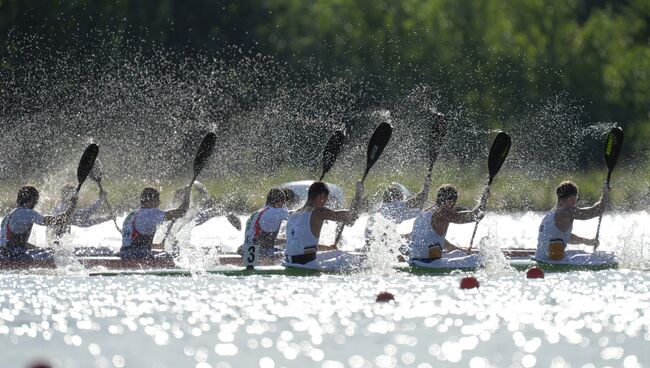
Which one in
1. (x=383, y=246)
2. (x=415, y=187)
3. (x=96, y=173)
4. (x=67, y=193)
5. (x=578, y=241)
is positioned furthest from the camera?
(x=415, y=187)

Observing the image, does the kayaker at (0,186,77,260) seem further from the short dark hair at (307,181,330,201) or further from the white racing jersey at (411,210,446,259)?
the white racing jersey at (411,210,446,259)

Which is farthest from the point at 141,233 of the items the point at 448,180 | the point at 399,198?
the point at 448,180

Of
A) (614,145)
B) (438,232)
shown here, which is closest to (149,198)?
(438,232)

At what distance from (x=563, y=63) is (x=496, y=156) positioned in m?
37.1

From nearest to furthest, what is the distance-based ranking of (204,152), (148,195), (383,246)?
(383,246) → (148,195) → (204,152)

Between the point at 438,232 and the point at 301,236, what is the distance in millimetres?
2115

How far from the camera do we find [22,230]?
952 inches

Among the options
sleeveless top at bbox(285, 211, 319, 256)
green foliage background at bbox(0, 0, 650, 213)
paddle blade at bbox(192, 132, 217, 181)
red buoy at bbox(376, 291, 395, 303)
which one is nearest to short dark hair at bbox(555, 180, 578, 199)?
sleeveless top at bbox(285, 211, 319, 256)

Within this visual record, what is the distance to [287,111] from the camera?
206ft

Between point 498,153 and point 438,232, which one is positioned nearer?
point 438,232

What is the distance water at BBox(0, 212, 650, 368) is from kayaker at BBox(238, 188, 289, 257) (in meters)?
1.73

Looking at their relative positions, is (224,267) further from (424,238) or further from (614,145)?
(614,145)

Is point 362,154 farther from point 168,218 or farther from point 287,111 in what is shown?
point 168,218

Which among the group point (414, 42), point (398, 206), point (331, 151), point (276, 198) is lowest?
point (276, 198)
